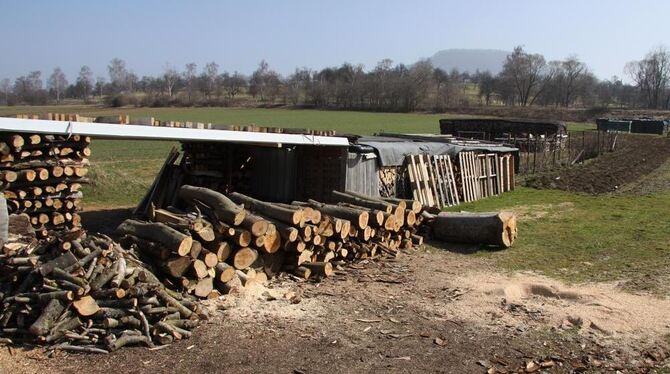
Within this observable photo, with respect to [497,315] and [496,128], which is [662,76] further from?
[497,315]

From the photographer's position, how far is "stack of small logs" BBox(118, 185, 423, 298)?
8.23 meters

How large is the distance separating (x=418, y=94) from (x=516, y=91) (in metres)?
30.1

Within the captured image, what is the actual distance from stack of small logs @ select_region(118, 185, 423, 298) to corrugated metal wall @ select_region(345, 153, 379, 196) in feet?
13.0

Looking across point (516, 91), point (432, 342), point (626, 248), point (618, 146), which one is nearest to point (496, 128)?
point (618, 146)

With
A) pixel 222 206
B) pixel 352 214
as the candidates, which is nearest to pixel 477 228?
pixel 352 214

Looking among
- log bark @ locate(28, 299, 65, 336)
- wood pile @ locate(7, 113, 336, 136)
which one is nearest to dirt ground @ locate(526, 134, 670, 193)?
wood pile @ locate(7, 113, 336, 136)

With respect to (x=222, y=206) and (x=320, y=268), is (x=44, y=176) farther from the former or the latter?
(x=320, y=268)

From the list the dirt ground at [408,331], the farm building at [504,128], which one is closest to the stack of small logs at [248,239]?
the dirt ground at [408,331]

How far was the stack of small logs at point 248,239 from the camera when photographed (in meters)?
8.23

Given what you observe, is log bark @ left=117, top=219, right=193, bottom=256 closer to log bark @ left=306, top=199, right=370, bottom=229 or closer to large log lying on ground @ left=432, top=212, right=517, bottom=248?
log bark @ left=306, top=199, right=370, bottom=229

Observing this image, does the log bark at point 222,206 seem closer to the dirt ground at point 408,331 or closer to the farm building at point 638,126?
the dirt ground at point 408,331

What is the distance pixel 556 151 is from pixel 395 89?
67.4m

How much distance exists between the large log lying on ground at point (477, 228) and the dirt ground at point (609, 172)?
35.2 feet

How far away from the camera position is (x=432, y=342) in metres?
7.16
